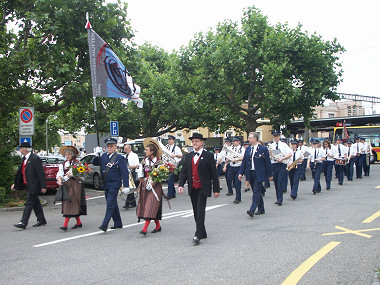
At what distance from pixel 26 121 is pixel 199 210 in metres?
8.61

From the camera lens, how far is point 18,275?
5.54m

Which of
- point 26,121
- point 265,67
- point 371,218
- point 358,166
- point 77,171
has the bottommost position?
point 371,218

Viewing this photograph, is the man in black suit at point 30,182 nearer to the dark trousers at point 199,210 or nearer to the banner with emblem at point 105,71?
the banner with emblem at point 105,71

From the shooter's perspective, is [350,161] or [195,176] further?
[350,161]

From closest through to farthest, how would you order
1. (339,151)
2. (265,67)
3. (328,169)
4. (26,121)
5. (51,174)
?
(26,121) < (328,169) < (51,174) < (339,151) < (265,67)

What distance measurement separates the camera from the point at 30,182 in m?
9.29

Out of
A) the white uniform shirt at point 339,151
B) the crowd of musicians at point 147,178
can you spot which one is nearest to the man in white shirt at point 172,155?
the crowd of musicians at point 147,178

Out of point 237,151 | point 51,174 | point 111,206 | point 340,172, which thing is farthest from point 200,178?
point 340,172

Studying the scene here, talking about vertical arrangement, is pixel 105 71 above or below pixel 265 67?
below

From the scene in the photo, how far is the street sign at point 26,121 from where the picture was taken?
13.6 m

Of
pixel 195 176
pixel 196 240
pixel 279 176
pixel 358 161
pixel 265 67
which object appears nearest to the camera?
pixel 196 240

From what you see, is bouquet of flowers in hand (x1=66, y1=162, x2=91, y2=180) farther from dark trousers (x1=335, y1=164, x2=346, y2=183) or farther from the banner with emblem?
dark trousers (x1=335, y1=164, x2=346, y2=183)

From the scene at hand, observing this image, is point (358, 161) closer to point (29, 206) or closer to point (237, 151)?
point (237, 151)

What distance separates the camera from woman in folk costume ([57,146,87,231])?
874 cm
